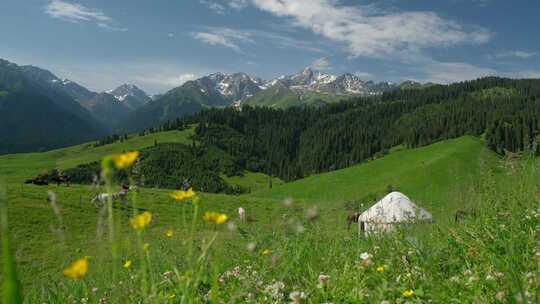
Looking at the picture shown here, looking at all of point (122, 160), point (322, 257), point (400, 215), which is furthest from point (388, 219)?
point (122, 160)

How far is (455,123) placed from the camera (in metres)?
171

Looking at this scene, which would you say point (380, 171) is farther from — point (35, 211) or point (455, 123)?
point (35, 211)

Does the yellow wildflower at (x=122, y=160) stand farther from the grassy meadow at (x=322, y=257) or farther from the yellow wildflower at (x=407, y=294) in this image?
the yellow wildflower at (x=407, y=294)

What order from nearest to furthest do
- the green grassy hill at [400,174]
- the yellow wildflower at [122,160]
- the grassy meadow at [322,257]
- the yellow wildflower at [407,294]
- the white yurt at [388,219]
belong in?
the yellow wildflower at [122,160] → the grassy meadow at [322,257] → the yellow wildflower at [407,294] → the white yurt at [388,219] → the green grassy hill at [400,174]

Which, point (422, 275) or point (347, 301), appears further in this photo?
point (422, 275)

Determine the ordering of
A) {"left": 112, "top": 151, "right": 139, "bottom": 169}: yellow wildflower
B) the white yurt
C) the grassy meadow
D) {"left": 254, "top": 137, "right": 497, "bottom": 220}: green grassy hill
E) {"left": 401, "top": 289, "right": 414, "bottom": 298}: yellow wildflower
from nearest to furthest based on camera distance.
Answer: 1. {"left": 112, "top": 151, "right": 139, "bottom": 169}: yellow wildflower
2. the grassy meadow
3. {"left": 401, "top": 289, "right": 414, "bottom": 298}: yellow wildflower
4. the white yurt
5. {"left": 254, "top": 137, "right": 497, "bottom": 220}: green grassy hill

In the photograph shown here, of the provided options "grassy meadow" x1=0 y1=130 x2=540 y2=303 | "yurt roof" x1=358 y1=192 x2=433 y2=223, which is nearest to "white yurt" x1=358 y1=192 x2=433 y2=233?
"yurt roof" x1=358 y1=192 x2=433 y2=223

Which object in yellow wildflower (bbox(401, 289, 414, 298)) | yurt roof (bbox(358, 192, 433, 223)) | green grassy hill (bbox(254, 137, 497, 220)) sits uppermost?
yellow wildflower (bbox(401, 289, 414, 298))

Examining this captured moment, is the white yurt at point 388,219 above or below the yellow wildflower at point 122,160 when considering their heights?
below

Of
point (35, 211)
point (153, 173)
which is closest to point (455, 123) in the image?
point (153, 173)

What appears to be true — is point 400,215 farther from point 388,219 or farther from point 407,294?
point 407,294

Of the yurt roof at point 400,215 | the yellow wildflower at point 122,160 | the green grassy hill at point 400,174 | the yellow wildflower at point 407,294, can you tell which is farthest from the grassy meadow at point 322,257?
the green grassy hill at point 400,174

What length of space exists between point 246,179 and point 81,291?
185096mm

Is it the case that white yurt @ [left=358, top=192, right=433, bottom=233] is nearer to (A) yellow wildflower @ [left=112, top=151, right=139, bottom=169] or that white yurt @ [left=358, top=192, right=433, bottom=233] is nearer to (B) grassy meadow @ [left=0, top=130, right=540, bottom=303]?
(B) grassy meadow @ [left=0, top=130, right=540, bottom=303]
